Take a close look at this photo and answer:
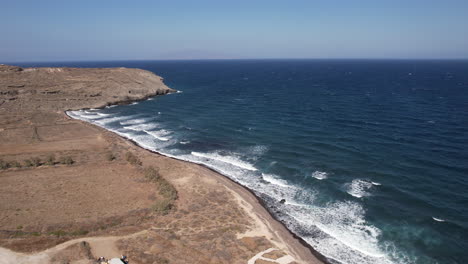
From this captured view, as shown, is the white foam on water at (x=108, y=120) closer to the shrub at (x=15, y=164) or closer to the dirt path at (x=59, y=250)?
the shrub at (x=15, y=164)

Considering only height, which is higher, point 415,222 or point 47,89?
point 47,89

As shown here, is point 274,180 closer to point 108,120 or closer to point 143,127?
point 143,127

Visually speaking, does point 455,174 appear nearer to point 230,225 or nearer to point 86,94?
point 230,225

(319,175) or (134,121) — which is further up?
(134,121)

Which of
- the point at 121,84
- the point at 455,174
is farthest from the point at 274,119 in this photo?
the point at 121,84

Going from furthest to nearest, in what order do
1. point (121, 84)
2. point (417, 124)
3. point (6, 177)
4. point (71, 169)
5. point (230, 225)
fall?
point (121, 84), point (417, 124), point (71, 169), point (6, 177), point (230, 225)

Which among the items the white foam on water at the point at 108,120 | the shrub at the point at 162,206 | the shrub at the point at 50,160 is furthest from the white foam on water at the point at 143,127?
the shrub at the point at 162,206

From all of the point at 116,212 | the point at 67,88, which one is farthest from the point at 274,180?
the point at 67,88
